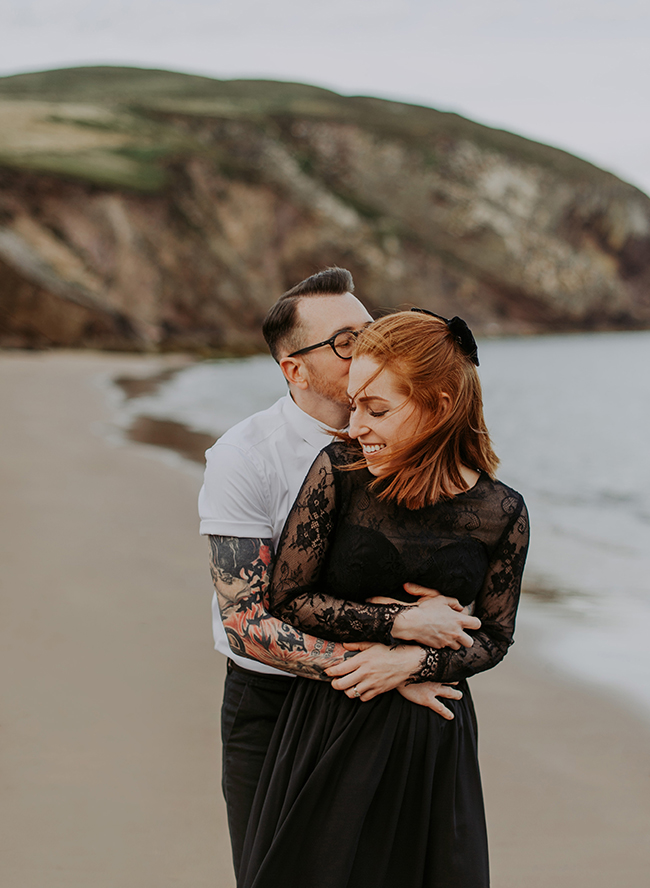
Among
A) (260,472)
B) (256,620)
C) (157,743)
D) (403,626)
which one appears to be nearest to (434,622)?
(403,626)

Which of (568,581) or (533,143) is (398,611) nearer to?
(568,581)

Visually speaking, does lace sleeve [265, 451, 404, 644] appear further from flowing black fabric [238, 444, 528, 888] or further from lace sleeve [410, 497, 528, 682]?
lace sleeve [410, 497, 528, 682]

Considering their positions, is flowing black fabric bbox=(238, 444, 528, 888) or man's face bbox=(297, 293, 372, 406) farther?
man's face bbox=(297, 293, 372, 406)

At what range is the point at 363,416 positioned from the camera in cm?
163

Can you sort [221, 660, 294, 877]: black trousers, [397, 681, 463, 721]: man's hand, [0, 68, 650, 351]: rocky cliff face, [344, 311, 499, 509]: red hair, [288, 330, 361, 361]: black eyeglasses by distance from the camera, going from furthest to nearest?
[0, 68, 650, 351]: rocky cliff face, [221, 660, 294, 877]: black trousers, [288, 330, 361, 361]: black eyeglasses, [397, 681, 463, 721]: man's hand, [344, 311, 499, 509]: red hair

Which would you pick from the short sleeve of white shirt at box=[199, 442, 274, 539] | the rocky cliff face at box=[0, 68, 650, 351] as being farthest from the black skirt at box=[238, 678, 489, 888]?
the rocky cliff face at box=[0, 68, 650, 351]

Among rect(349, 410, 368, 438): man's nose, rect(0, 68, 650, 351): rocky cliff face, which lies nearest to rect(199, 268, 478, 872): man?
rect(349, 410, 368, 438): man's nose

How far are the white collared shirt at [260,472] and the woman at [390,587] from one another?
0.14m

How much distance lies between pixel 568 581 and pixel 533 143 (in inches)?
2637

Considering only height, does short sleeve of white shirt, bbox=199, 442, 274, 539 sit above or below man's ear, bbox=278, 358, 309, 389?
below

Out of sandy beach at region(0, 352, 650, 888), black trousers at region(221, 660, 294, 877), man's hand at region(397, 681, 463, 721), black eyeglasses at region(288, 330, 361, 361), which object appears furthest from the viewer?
sandy beach at region(0, 352, 650, 888)

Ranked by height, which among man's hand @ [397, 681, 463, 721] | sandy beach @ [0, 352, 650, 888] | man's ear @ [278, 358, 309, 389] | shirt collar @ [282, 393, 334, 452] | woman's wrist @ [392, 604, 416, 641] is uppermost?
man's ear @ [278, 358, 309, 389]

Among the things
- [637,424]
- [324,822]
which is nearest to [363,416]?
[324,822]

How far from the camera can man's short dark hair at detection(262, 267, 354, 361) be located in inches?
73.5
